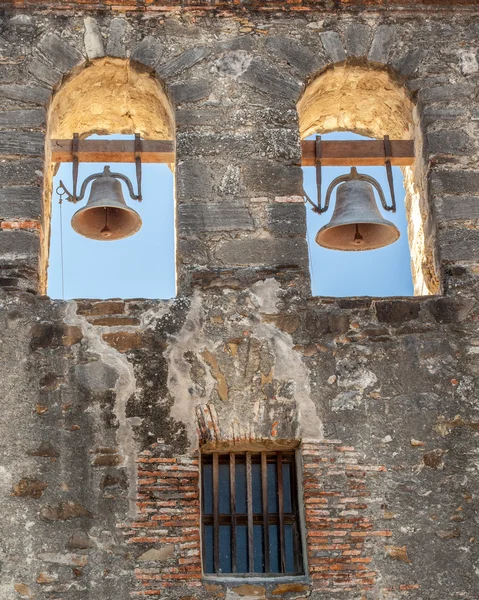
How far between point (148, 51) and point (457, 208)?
7.44 feet

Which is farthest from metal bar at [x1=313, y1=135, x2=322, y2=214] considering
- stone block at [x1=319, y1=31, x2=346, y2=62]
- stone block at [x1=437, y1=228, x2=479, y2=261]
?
stone block at [x1=437, y1=228, x2=479, y2=261]

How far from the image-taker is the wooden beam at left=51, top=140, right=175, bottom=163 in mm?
7355

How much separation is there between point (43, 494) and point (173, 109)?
2.68 m

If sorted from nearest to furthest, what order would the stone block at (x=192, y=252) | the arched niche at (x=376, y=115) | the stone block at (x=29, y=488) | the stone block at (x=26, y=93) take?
1. the stone block at (x=29, y=488)
2. the stone block at (x=192, y=252)
3. the stone block at (x=26, y=93)
4. the arched niche at (x=376, y=115)

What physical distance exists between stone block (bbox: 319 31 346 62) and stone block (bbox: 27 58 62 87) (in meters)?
1.76

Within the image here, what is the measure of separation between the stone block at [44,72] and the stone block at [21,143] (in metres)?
0.41

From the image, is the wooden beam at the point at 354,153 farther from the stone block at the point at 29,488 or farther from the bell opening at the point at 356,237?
the stone block at the point at 29,488

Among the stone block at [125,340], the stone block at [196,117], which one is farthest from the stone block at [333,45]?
the stone block at [125,340]

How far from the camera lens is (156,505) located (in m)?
6.16

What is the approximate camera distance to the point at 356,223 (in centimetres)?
716

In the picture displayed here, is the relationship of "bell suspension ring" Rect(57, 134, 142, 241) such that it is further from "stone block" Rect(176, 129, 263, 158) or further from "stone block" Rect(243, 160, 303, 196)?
"stone block" Rect(243, 160, 303, 196)

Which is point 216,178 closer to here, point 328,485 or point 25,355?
point 25,355

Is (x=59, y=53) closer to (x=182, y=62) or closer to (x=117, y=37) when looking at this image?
(x=117, y=37)

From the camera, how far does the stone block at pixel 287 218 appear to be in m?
6.98
